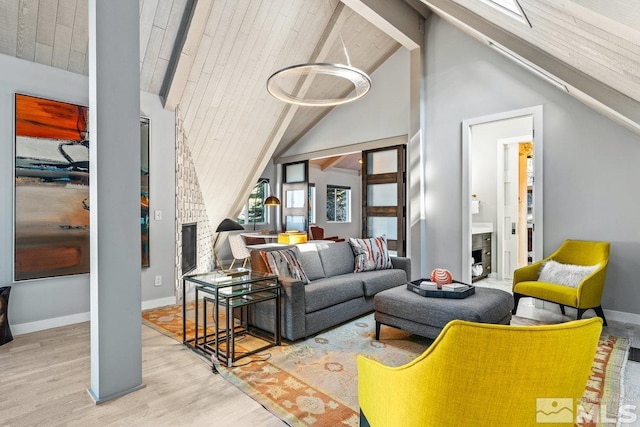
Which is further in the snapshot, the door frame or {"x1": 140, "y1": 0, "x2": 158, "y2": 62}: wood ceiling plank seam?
the door frame

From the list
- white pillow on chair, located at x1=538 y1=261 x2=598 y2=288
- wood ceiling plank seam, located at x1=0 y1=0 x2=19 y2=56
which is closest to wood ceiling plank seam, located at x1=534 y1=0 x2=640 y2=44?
white pillow on chair, located at x1=538 y1=261 x2=598 y2=288

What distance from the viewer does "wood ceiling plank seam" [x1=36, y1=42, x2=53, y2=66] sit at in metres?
3.16

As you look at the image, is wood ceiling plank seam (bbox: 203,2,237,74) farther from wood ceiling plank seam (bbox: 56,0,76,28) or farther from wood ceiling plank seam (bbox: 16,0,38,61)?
wood ceiling plank seam (bbox: 16,0,38,61)

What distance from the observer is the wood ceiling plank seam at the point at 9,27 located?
2807 millimetres

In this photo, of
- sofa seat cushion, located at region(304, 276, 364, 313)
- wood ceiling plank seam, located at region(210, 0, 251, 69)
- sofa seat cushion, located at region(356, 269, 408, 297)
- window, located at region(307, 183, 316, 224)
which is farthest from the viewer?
window, located at region(307, 183, 316, 224)

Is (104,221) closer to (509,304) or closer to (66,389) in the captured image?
(66,389)

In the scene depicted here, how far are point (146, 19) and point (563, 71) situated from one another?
3937mm

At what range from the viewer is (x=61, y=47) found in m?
3.24

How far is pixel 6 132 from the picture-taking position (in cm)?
311

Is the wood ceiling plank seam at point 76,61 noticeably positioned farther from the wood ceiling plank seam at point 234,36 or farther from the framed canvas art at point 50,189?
the wood ceiling plank seam at point 234,36

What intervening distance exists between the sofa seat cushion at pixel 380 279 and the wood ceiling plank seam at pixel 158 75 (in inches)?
129

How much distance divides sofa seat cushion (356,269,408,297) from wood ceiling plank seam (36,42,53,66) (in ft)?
12.7

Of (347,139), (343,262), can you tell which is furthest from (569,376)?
(347,139)

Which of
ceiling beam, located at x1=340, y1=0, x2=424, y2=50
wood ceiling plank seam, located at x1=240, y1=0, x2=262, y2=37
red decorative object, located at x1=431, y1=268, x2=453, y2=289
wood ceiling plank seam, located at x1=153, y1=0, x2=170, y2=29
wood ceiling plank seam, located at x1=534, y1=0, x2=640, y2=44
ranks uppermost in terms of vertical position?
ceiling beam, located at x1=340, y1=0, x2=424, y2=50
